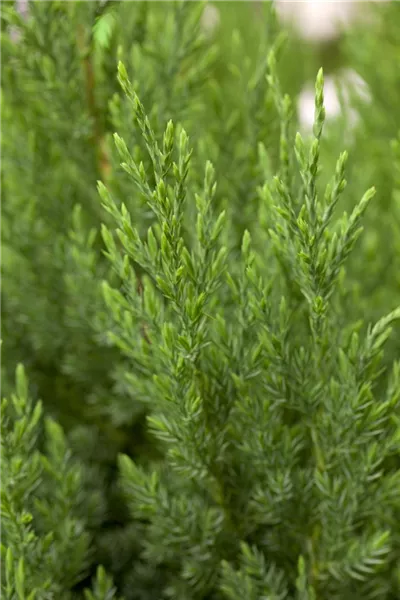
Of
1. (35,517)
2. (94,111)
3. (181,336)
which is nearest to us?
(181,336)

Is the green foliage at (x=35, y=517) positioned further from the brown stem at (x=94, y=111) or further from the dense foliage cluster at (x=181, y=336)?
the brown stem at (x=94, y=111)

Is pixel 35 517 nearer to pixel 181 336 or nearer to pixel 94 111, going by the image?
pixel 181 336

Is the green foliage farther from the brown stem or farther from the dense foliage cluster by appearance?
the brown stem

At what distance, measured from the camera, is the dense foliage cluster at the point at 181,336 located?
1.56 ft

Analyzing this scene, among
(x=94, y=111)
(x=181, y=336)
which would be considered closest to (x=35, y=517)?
(x=181, y=336)

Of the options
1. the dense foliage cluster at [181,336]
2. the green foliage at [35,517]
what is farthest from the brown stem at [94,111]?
the green foliage at [35,517]

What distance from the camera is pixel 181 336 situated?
457 mm

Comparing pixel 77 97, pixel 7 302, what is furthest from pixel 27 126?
pixel 7 302

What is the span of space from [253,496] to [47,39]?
47 centimetres

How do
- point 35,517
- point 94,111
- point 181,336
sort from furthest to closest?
point 94,111 < point 35,517 < point 181,336

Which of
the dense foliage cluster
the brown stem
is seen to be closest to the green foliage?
the dense foliage cluster

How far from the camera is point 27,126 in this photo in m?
0.72

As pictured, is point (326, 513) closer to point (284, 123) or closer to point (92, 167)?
point (284, 123)

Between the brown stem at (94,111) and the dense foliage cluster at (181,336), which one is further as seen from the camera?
the brown stem at (94,111)
